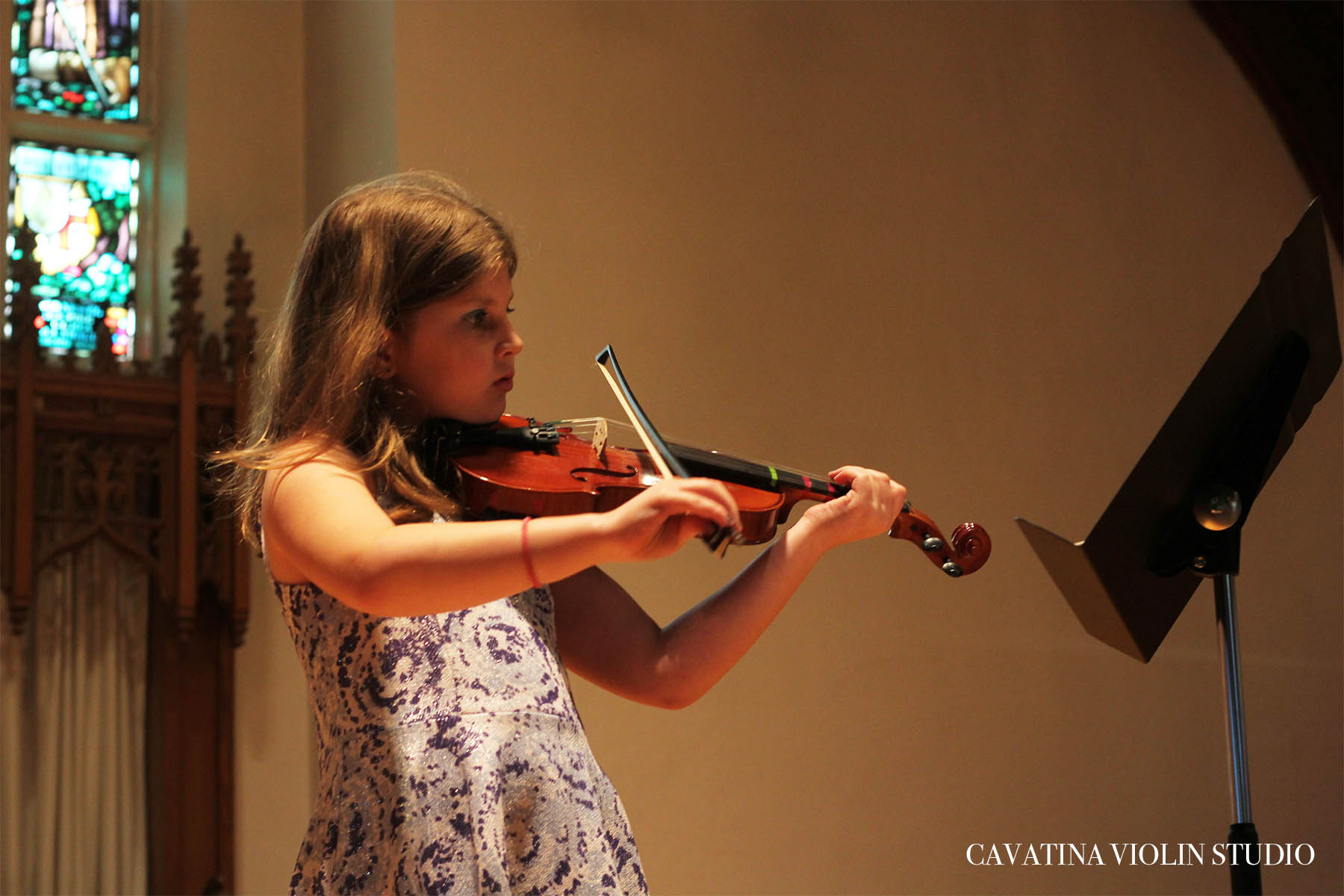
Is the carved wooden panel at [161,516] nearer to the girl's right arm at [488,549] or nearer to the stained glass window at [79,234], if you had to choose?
the stained glass window at [79,234]

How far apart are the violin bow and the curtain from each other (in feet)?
7.58

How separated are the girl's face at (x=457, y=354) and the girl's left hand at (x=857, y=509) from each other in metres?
0.35

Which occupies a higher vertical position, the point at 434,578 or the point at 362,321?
the point at 362,321

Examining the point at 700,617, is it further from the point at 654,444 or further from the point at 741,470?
the point at 654,444

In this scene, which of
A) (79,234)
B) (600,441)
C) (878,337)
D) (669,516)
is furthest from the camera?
(79,234)

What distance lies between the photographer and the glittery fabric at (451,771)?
4.01ft

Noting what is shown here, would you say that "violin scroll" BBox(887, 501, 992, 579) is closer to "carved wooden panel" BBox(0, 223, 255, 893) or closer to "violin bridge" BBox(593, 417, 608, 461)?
"violin bridge" BBox(593, 417, 608, 461)

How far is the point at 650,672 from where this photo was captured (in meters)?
1.47

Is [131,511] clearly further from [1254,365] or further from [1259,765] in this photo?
[1259,765]

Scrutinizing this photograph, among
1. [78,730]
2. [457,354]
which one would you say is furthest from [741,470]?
[78,730]

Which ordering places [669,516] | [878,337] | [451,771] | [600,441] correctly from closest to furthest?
1. [669,516]
2. [451,771]
3. [600,441]
4. [878,337]

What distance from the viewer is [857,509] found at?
1.47 m

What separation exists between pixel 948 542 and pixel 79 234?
9.61 feet

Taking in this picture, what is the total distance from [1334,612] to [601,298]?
88.6 inches
